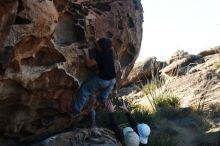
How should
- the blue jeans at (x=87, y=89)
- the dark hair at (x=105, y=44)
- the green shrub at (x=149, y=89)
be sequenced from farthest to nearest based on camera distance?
1. the green shrub at (x=149, y=89)
2. the blue jeans at (x=87, y=89)
3. the dark hair at (x=105, y=44)

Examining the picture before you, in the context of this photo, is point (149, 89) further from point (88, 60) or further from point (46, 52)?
point (46, 52)

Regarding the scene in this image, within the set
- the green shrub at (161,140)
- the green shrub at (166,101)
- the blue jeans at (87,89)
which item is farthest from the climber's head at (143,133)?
the green shrub at (166,101)

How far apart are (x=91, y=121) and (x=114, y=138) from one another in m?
0.90

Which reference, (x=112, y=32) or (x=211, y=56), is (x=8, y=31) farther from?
(x=211, y=56)

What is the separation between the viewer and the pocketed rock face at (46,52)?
27.4 ft

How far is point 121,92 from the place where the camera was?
19562mm

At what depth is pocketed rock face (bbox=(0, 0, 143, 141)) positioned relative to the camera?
8344 mm

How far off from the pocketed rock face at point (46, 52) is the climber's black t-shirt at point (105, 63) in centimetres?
23

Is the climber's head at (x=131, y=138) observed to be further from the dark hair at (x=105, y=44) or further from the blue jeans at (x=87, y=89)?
the dark hair at (x=105, y=44)

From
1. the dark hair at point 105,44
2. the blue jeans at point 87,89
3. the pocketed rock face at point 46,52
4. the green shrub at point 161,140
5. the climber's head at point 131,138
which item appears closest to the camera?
the pocketed rock face at point 46,52

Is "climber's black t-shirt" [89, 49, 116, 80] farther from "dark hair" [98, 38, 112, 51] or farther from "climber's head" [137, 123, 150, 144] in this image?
"climber's head" [137, 123, 150, 144]

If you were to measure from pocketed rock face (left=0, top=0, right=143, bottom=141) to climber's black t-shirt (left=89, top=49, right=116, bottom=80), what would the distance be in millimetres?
234

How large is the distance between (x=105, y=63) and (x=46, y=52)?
4.24 ft

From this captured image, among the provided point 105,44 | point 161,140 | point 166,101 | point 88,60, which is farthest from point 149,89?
point 105,44
